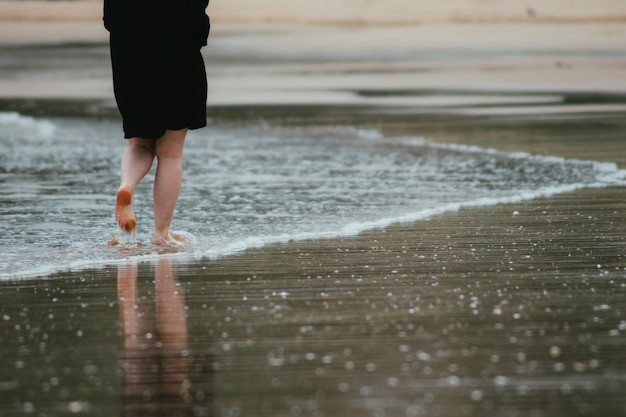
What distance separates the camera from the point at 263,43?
34781 mm

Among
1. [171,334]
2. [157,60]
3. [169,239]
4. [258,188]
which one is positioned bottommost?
[258,188]

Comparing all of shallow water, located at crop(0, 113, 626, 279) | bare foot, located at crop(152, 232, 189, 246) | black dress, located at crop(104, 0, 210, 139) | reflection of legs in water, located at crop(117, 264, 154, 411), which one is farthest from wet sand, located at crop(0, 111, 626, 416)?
black dress, located at crop(104, 0, 210, 139)

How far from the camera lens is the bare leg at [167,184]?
549 cm

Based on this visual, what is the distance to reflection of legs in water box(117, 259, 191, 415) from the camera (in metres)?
2.91

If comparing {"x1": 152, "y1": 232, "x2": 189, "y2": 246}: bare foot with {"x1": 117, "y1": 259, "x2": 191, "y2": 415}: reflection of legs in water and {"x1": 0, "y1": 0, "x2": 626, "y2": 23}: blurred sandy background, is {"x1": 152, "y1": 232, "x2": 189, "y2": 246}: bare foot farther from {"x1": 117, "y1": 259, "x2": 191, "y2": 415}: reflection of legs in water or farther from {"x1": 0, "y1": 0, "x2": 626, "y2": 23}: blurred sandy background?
{"x1": 0, "y1": 0, "x2": 626, "y2": 23}: blurred sandy background

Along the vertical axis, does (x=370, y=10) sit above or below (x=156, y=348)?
below

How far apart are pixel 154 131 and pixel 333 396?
2758 millimetres

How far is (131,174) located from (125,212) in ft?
0.78

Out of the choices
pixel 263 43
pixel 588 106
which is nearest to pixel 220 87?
pixel 588 106

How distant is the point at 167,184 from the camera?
5570 millimetres

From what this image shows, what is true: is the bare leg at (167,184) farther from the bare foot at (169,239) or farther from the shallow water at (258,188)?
the shallow water at (258,188)

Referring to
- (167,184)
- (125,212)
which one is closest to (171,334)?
(125,212)

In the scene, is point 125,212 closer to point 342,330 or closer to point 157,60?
point 157,60

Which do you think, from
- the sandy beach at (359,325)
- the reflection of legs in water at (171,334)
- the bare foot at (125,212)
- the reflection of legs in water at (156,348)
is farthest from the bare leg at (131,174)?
the reflection of legs in water at (156,348)
